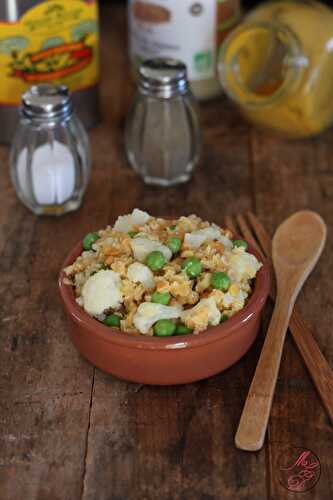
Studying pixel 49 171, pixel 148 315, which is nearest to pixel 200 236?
pixel 148 315

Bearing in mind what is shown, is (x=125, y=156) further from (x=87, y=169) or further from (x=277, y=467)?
(x=277, y=467)

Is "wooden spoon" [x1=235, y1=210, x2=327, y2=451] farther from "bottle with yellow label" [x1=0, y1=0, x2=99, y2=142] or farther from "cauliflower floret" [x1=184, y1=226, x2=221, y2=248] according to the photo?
"bottle with yellow label" [x1=0, y1=0, x2=99, y2=142]

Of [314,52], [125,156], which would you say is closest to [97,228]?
[125,156]

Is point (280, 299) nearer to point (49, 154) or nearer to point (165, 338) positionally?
point (165, 338)

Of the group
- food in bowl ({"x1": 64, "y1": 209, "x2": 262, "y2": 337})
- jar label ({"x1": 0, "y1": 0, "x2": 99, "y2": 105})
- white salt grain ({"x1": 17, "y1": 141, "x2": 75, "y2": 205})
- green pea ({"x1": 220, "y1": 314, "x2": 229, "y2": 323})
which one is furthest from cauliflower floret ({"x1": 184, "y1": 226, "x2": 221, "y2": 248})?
jar label ({"x1": 0, "y1": 0, "x2": 99, "y2": 105})

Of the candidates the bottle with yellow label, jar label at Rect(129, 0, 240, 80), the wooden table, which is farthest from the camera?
jar label at Rect(129, 0, 240, 80)

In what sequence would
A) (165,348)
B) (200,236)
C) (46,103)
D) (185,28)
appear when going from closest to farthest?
(165,348), (200,236), (46,103), (185,28)

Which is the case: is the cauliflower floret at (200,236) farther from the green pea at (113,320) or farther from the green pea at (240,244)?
the green pea at (113,320)
